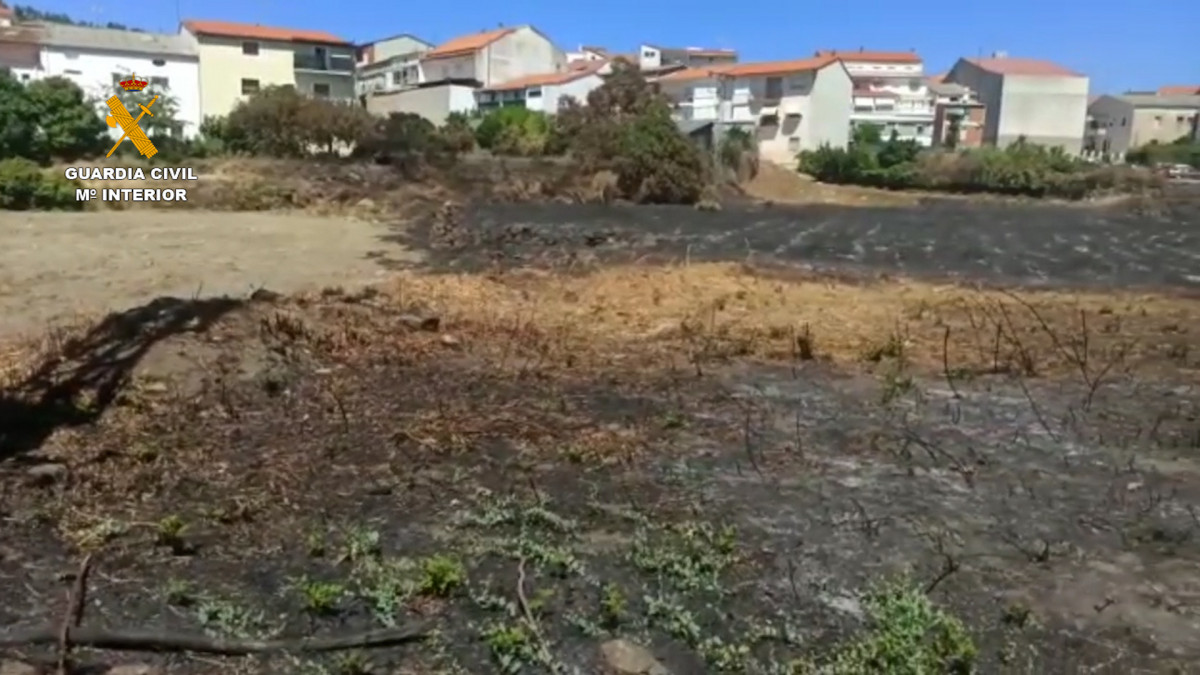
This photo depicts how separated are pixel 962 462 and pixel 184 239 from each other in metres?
12.6

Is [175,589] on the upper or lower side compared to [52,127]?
lower

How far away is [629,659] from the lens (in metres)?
3.07

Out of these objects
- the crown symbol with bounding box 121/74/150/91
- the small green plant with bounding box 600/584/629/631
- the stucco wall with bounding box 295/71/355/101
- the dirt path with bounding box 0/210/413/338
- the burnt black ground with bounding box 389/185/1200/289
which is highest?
the stucco wall with bounding box 295/71/355/101

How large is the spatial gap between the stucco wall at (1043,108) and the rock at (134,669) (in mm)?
50428

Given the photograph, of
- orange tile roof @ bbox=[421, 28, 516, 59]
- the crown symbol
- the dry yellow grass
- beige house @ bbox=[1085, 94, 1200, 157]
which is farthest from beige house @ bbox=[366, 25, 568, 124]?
the dry yellow grass

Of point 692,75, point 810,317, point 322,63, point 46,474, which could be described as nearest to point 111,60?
point 322,63

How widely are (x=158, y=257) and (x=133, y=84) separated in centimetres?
2266

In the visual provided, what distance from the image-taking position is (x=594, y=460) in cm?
489

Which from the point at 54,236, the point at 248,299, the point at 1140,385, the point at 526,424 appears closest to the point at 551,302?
the point at 248,299

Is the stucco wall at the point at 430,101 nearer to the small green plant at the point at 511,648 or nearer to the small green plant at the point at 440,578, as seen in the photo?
the small green plant at the point at 440,578

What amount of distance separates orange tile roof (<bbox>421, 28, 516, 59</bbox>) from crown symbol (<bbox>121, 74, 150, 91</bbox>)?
1624cm

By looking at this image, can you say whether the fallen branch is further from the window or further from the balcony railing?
the window

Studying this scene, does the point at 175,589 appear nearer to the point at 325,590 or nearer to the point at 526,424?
the point at 325,590

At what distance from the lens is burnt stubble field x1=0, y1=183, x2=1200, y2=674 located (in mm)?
3207
